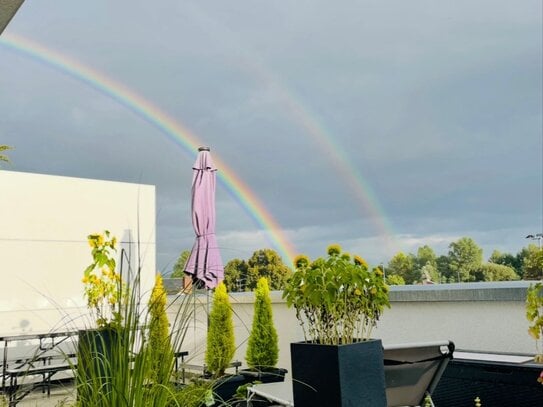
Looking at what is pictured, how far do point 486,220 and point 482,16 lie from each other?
18.7 metres

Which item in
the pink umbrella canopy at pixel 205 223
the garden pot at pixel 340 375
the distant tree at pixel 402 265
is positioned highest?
the distant tree at pixel 402 265

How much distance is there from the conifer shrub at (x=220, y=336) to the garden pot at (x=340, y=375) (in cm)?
361

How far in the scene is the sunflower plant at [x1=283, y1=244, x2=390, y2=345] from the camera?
2186 mm

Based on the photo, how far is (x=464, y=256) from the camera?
4206cm

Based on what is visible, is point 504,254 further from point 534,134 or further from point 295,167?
point 295,167

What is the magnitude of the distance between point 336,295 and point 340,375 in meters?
0.37

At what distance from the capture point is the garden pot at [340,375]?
1.94 meters

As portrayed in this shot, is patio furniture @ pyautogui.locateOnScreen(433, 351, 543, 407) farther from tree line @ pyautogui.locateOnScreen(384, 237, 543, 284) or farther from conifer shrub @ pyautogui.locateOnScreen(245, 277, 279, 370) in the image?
tree line @ pyautogui.locateOnScreen(384, 237, 543, 284)

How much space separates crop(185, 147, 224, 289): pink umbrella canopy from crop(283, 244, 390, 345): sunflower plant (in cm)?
430

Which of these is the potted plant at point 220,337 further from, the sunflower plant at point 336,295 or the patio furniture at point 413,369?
the sunflower plant at point 336,295

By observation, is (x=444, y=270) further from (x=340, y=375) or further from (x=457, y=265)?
(x=340, y=375)

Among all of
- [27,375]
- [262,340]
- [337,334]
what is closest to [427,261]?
[262,340]

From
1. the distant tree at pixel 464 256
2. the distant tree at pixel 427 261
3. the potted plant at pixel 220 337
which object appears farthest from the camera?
the distant tree at pixel 464 256

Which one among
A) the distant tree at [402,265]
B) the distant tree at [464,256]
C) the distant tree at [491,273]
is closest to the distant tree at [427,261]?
the distant tree at [402,265]
